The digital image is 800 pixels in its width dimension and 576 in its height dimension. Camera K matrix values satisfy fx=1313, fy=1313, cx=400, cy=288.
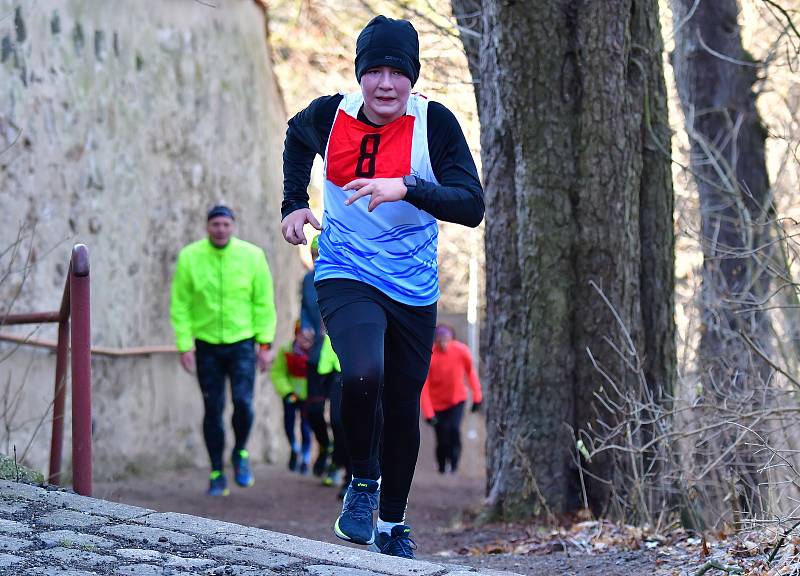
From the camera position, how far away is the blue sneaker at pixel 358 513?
171 inches

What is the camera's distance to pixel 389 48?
435cm

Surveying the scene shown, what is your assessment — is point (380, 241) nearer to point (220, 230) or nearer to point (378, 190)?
point (378, 190)

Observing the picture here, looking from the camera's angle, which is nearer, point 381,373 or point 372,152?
point 381,373

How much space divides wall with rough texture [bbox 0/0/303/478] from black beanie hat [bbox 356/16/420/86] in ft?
12.5

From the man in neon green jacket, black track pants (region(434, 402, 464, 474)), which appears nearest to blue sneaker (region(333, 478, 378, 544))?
the man in neon green jacket

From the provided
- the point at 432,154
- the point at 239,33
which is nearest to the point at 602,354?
the point at 432,154

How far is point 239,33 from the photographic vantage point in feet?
40.7

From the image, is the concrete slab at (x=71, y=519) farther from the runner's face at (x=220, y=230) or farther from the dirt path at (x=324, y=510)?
the runner's face at (x=220, y=230)

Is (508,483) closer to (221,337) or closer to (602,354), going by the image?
(602,354)

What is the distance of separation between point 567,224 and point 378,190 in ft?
9.03

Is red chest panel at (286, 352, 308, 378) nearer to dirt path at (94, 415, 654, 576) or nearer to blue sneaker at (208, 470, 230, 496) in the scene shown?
dirt path at (94, 415, 654, 576)

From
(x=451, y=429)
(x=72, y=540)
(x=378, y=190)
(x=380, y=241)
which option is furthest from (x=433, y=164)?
(x=451, y=429)

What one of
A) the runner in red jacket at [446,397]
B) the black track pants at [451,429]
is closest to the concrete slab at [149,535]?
the runner in red jacket at [446,397]

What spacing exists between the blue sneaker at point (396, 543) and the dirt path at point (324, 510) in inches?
29.0
